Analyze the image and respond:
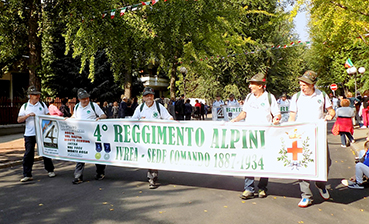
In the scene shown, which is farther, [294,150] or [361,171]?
[361,171]

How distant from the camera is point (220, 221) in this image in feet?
14.9

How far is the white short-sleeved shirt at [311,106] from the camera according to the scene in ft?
17.2

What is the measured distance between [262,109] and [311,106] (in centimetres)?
77

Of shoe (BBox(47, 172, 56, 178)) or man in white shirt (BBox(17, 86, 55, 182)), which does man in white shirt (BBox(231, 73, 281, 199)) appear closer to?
shoe (BBox(47, 172, 56, 178))

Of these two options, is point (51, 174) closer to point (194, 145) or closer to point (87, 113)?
point (87, 113)

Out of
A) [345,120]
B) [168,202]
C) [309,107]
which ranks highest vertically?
[309,107]

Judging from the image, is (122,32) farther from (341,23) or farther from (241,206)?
(241,206)

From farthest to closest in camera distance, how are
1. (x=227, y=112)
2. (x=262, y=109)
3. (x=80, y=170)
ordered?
(x=227, y=112), (x=80, y=170), (x=262, y=109)

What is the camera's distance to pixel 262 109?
18.3 feet

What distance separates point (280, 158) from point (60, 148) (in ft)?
15.7

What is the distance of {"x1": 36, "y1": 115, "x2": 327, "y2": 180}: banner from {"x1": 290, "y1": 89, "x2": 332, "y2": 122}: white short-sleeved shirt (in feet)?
0.72

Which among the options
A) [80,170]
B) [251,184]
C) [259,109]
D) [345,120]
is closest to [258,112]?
[259,109]

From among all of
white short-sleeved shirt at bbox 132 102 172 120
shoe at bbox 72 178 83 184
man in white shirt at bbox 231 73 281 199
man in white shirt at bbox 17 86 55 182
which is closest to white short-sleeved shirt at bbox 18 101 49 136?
man in white shirt at bbox 17 86 55 182

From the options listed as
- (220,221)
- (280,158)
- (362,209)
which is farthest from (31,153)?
(362,209)
